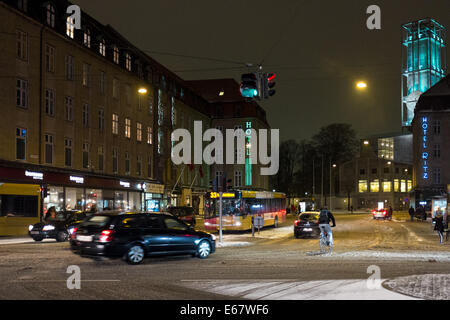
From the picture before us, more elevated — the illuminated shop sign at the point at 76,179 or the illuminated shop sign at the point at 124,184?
the illuminated shop sign at the point at 76,179

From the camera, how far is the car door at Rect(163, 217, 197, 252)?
634 inches

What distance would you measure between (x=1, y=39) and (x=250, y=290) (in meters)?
27.2

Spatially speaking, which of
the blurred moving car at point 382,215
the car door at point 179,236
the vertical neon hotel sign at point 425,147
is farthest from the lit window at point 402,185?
the car door at point 179,236

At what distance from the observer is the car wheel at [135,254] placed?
1502 centimetres

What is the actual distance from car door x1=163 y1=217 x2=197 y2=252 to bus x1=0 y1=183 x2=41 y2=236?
18.5 meters

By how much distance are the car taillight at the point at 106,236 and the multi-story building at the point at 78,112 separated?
1873 cm

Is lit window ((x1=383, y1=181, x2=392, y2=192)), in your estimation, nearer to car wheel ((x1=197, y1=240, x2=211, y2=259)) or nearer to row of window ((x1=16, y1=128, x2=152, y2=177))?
row of window ((x1=16, y1=128, x2=152, y2=177))

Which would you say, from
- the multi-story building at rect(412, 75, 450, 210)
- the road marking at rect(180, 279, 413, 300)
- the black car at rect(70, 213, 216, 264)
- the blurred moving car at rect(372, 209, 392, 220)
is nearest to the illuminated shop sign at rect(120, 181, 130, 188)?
the blurred moving car at rect(372, 209, 392, 220)

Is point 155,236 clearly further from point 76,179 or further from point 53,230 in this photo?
point 76,179

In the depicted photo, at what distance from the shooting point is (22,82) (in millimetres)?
33188

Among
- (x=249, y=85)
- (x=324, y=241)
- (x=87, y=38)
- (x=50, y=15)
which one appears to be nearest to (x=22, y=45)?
(x=50, y=15)

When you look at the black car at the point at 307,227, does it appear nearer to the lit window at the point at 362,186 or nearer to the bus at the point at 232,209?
the bus at the point at 232,209

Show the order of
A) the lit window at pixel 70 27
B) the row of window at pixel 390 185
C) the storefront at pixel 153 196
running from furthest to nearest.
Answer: the row of window at pixel 390 185
the storefront at pixel 153 196
the lit window at pixel 70 27
